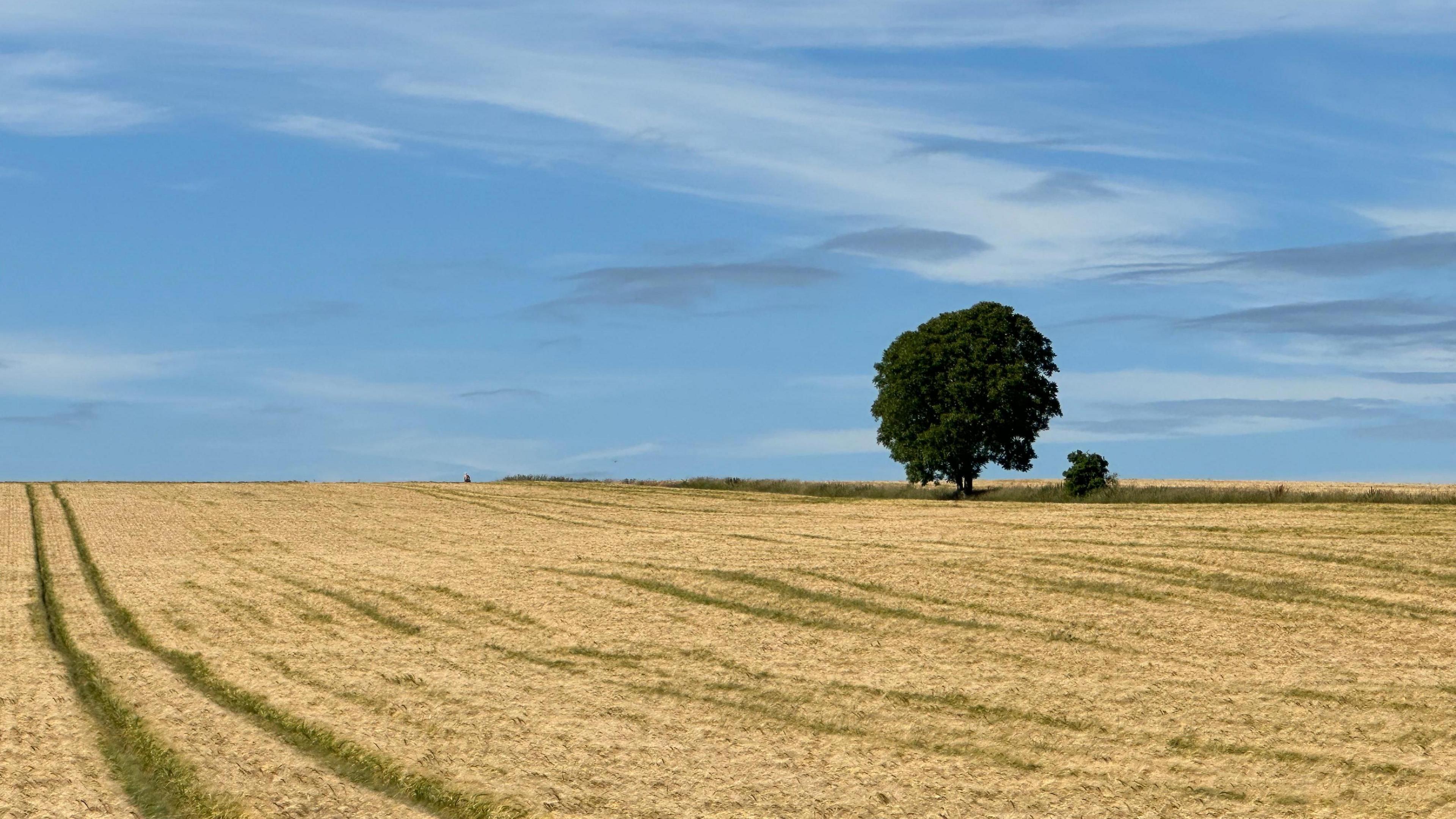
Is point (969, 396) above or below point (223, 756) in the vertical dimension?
above

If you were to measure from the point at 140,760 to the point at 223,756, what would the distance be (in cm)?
114

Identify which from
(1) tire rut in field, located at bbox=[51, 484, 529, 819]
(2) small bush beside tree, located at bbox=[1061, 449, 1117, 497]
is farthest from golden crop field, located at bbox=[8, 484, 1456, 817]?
(2) small bush beside tree, located at bbox=[1061, 449, 1117, 497]

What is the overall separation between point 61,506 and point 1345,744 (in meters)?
59.6

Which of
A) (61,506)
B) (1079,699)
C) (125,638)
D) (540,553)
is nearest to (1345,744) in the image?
(1079,699)

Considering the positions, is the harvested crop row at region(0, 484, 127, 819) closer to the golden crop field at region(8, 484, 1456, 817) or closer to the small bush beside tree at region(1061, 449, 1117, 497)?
the golden crop field at region(8, 484, 1456, 817)

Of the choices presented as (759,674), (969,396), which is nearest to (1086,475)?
(969,396)

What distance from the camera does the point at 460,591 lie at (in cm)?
3184

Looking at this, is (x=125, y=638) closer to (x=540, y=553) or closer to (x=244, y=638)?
(x=244, y=638)

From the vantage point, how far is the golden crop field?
49.4ft

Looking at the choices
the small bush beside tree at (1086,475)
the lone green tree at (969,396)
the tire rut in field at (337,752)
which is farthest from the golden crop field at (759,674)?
the lone green tree at (969,396)

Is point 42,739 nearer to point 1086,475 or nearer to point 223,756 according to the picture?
point 223,756

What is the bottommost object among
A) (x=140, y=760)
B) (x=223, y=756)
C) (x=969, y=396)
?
(x=140, y=760)

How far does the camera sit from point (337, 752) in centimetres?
1681

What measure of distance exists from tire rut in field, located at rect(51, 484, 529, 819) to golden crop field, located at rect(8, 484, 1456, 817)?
Result: 2.5 inches
